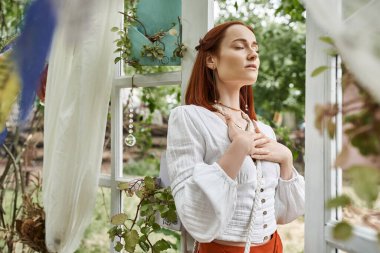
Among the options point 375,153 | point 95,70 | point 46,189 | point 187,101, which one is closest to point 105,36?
point 95,70

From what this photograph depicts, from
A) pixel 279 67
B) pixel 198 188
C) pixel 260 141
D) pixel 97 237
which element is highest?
pixel 279 67

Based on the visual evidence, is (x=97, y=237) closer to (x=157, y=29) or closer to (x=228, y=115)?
(x=157, y=29)

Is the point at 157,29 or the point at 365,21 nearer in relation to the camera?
the point at 365,21

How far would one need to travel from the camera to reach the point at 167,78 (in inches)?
61.4

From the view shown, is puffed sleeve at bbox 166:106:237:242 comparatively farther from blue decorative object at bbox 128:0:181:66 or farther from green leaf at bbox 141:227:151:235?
blue decorative object at bbox 128:0:181:66

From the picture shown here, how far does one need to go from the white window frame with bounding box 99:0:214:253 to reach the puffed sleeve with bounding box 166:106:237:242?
0.33m

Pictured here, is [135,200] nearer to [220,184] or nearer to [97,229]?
[97,229]

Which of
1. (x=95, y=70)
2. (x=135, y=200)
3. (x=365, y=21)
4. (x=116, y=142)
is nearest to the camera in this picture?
(x=365, y=21)

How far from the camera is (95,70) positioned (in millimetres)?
1533

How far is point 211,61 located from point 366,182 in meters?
0.84

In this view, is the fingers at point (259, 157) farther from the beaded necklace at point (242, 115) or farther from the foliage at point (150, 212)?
the foliage at point (150, 212)

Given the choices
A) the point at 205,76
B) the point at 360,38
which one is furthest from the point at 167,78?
the point at 360,38

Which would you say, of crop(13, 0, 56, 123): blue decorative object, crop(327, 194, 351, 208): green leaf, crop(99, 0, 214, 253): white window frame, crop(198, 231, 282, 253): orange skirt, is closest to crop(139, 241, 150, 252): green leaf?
crop(99, 0, 214, 253): white window frame

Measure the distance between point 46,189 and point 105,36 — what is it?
0.56 meters
